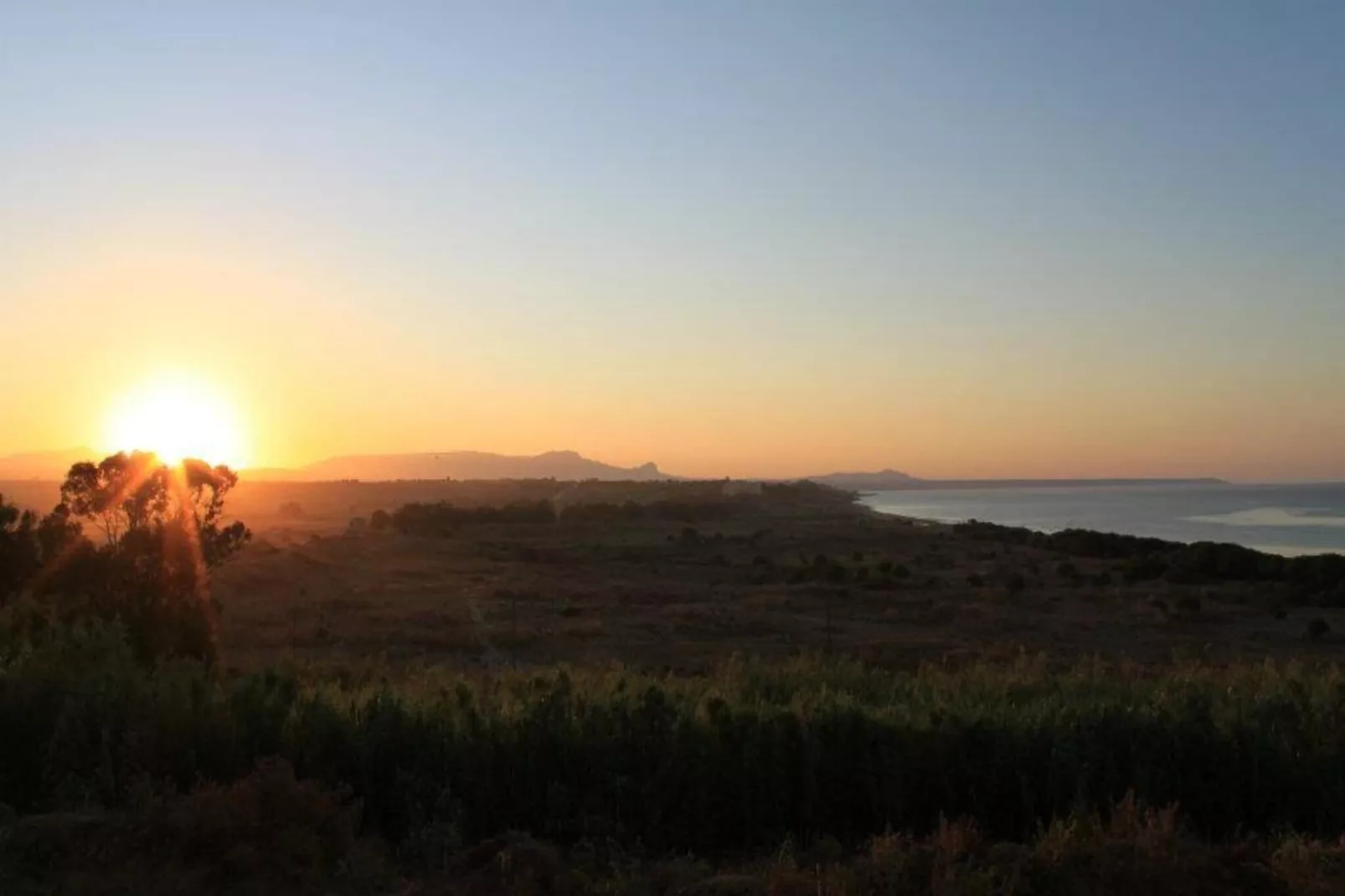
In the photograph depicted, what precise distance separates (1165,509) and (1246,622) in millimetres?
125292

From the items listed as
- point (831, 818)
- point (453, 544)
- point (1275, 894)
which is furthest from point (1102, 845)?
point (453, 544)

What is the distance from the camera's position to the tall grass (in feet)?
31.1

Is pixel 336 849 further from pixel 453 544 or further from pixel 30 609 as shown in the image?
pixel 453 544

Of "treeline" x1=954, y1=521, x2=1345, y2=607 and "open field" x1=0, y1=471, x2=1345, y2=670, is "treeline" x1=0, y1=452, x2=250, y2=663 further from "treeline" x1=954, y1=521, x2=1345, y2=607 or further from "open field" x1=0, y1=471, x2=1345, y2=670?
"treeline" x1=954, y1=521, x2=1345, y2=607

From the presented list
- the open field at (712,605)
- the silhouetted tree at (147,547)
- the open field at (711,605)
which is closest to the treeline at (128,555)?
the silhouetted tree at (147,547)

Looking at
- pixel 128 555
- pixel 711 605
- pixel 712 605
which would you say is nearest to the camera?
pixel 128 555

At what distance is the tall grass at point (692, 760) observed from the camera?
31.1ft

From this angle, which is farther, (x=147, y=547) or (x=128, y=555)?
(x=147, y=547)

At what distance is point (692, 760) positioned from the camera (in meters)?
9.59

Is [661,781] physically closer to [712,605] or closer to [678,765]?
[678,765]

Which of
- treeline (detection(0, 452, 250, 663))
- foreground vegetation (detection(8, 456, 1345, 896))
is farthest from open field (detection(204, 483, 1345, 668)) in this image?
foreground vegetation (detection(8, 456, 1345, 896))

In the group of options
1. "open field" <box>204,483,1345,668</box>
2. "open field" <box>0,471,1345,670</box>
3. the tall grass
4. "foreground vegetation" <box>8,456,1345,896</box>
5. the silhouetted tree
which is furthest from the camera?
"open field" <box>204,483,1345,668</box>

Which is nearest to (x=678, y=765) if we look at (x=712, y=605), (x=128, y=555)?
(x=128, y=555)

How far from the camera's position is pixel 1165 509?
147500 mm
